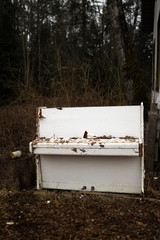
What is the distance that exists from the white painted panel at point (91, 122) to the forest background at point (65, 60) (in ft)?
4.76

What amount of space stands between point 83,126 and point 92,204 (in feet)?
3.01

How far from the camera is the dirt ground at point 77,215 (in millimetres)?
2107

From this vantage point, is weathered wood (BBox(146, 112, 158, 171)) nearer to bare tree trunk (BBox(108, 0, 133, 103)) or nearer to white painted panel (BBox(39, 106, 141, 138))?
white painted panel (BBox(39, 106, 141, 138))

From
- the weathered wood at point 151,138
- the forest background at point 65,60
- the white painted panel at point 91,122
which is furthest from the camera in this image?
the forest background at point 65,60

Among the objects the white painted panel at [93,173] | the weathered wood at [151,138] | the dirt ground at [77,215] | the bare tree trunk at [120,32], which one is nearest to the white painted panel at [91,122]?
the white painted panel at [93,173]

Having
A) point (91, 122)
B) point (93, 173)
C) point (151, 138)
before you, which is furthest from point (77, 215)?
point (151, 138)

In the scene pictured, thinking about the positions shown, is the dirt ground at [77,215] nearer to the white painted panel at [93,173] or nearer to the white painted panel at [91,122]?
the white painted panel at [93,173]

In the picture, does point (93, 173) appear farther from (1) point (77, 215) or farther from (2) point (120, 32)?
(2) point (120, 32)

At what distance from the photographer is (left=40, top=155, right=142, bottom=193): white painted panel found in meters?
2.66

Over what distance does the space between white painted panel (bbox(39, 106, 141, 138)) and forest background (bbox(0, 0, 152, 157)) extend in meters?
1.45

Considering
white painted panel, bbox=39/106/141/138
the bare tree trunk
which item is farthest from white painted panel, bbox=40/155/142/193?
the bare tree trunk

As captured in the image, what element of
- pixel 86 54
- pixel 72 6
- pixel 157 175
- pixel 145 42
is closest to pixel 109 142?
pixel 157 175

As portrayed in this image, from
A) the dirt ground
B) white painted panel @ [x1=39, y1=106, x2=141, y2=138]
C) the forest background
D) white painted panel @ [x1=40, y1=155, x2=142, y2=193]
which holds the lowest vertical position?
the dirt ground

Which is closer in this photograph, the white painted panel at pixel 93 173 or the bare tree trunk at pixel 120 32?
the white painted panel at pixel 93 173
